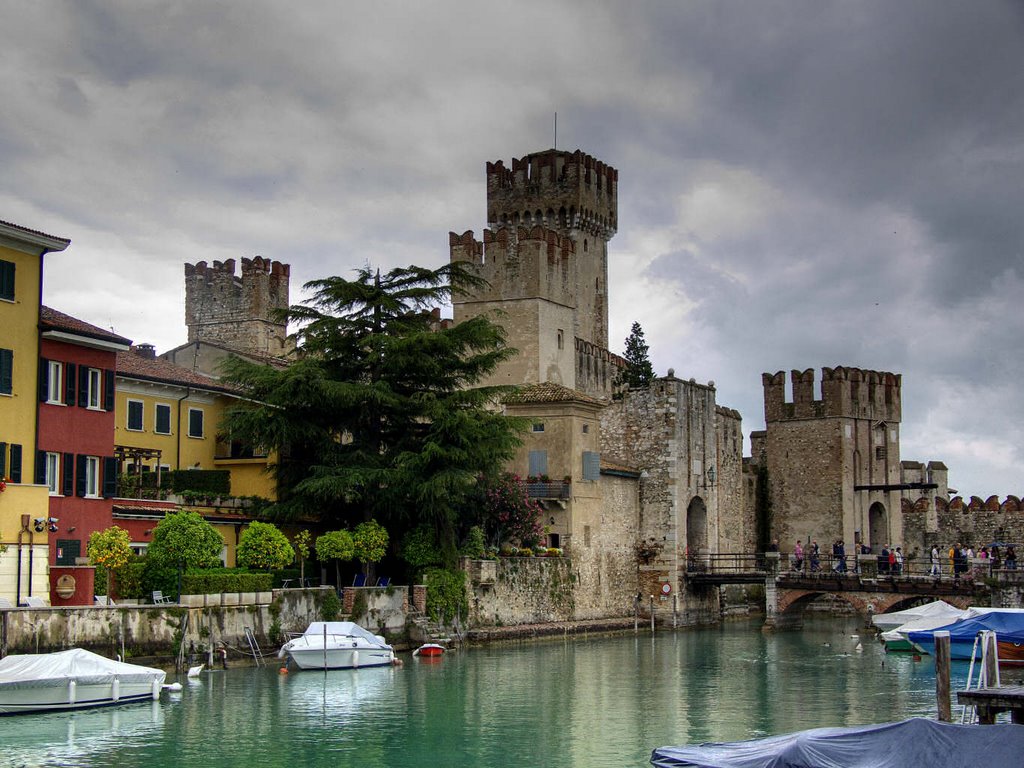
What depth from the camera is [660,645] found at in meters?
43.2

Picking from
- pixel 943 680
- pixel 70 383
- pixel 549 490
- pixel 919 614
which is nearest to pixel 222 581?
pixel 70 383

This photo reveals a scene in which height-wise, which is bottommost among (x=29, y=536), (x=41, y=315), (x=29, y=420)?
(x=29, y=536)

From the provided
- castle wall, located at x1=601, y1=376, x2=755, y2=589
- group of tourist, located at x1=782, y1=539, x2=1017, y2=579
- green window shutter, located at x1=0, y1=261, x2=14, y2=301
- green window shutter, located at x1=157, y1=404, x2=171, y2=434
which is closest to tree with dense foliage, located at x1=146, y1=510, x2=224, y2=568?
green window shutter, located at x1=0, y1=261, x2=14, y2=301

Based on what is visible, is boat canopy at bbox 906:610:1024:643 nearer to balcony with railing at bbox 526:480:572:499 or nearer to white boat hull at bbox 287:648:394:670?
white boat hull at bbox 287:648:394:670

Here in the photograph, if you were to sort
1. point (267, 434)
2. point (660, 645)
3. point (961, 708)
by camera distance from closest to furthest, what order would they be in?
point (961, 708)
point (267, 434)
point (660, 645)

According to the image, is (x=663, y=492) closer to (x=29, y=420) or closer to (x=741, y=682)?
(x=741, y=682)

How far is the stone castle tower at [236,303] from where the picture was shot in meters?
66.4

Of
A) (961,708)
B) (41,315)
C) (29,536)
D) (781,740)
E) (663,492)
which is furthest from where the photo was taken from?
(663,492)

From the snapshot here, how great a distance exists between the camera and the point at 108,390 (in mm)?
35531

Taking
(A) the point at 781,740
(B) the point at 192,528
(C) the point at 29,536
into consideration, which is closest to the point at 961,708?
(A) the point at 781,740

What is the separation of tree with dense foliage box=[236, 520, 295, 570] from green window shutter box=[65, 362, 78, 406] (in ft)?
17.7

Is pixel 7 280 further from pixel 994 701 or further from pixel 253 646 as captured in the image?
pixel 994 701

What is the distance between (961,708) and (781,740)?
940 centimetres

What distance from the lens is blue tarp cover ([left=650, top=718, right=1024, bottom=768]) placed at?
54.2 feet
